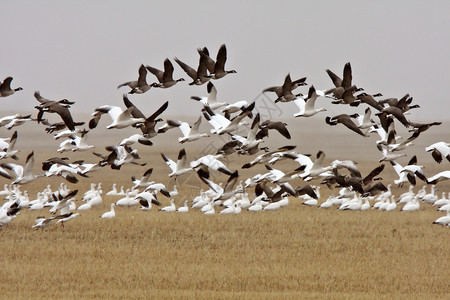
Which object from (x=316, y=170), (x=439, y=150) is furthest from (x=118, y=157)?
(x=439, y=150)

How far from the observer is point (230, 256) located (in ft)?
49.2

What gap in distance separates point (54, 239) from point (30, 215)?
465 cm

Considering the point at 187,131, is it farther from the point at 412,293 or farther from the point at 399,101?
the point at 412,293

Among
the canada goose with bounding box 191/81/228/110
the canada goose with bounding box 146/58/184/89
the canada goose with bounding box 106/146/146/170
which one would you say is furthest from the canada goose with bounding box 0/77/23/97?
the canada goose with bounding box 191/81/228/110

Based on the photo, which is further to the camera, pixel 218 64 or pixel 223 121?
pixel 223 121

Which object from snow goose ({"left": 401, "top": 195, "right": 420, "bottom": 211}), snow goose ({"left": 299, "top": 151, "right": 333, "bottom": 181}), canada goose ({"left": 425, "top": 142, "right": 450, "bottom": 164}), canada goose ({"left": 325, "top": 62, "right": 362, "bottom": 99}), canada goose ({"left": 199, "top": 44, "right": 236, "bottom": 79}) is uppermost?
canada goose ({"left": 199, "top": 44, "right": 236, "bottom": 79})

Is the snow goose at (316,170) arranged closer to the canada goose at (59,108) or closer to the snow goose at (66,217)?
the canada goose at (59,108)

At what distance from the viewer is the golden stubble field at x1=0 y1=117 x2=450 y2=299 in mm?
12227

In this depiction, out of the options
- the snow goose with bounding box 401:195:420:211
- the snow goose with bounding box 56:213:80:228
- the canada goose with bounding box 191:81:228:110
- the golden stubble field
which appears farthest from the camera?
the snow goose with bounding box 401:195:420:211

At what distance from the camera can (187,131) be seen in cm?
1416

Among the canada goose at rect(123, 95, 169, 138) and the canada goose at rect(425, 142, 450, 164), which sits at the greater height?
the canada goose at rect(123, 95, 169, 138)

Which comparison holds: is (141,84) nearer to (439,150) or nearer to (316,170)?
(316,170)

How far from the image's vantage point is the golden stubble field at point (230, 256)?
40.1 ft

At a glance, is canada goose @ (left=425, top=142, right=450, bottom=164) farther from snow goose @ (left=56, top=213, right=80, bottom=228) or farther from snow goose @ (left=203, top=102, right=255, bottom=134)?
snow goose @ (left=56, top=213, right=80, bottom=228)
